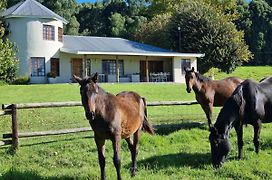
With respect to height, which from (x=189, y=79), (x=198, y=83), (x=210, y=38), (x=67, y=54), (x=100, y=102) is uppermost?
(x=210, y=38)

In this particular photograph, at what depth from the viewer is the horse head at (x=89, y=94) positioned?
6.09 meters

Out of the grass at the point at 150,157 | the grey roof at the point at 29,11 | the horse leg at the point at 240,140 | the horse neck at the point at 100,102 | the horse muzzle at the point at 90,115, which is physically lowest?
the grass at the point at 150,157

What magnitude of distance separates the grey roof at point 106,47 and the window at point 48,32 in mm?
1463

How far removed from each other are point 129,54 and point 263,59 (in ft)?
124

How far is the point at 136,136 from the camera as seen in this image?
310 inches

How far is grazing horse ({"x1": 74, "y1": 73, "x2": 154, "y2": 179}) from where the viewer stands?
20.3ft

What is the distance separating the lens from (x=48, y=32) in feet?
117

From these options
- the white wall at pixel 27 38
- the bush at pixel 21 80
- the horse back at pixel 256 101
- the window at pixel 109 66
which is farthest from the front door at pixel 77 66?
the horse back at pixel 256 101

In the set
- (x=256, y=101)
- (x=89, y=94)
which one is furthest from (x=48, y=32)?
(x=89, y=94)

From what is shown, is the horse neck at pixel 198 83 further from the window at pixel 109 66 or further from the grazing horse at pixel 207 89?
the window at pixel 109 66

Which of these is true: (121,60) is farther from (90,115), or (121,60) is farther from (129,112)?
(90,115)

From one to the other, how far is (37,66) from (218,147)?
1157 inches

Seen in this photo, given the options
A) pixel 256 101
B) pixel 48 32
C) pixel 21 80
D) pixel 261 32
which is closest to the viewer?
pixel 256 101

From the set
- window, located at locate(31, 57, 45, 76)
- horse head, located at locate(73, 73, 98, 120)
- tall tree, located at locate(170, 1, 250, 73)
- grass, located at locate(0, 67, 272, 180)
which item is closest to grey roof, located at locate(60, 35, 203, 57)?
window, located at locate(31, 57, 45, 76)
